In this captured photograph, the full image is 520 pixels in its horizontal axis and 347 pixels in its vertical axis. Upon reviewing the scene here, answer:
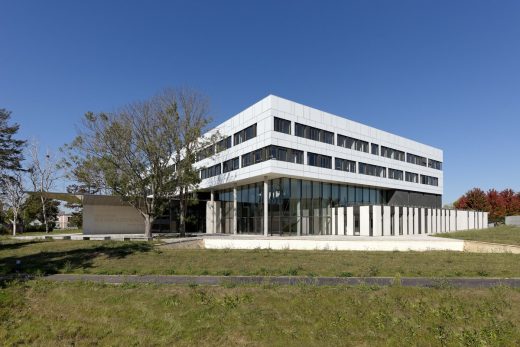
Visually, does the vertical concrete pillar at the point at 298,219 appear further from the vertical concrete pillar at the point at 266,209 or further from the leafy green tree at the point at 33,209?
the leafy green tree at the point at 33,209

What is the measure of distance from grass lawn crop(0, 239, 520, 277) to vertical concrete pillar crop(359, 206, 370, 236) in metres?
22.3

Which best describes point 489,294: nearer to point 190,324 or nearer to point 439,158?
point 190,324

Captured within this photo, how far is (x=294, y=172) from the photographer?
40562 millimetres

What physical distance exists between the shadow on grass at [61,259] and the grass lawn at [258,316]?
5.00 m

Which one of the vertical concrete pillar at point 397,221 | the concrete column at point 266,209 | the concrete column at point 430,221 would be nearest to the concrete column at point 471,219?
the concrete column at point 430,221

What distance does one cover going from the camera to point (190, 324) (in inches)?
423

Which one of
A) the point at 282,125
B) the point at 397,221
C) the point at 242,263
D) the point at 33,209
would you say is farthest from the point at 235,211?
the point at 33,209

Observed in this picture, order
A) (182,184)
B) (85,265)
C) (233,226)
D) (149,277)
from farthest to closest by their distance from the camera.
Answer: (233,226)
(182,184)
(85,265)
(149,277)

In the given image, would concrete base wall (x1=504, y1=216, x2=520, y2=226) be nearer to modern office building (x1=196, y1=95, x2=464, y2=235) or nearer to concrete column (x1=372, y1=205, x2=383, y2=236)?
modern office building (x1=196, y1=95, x2=464, y2=235)

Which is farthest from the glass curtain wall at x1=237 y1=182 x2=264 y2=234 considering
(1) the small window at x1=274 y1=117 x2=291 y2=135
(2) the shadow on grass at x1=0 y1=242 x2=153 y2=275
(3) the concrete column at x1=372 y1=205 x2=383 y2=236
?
(2) the shadow on grass at x1=0 y1=242 x2=153 y2=275

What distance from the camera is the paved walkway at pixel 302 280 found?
1459cm

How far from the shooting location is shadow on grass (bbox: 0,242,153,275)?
18.7m

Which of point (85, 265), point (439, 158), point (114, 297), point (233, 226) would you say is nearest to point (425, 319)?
point (114, 297)

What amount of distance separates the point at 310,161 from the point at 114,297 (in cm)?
3300
